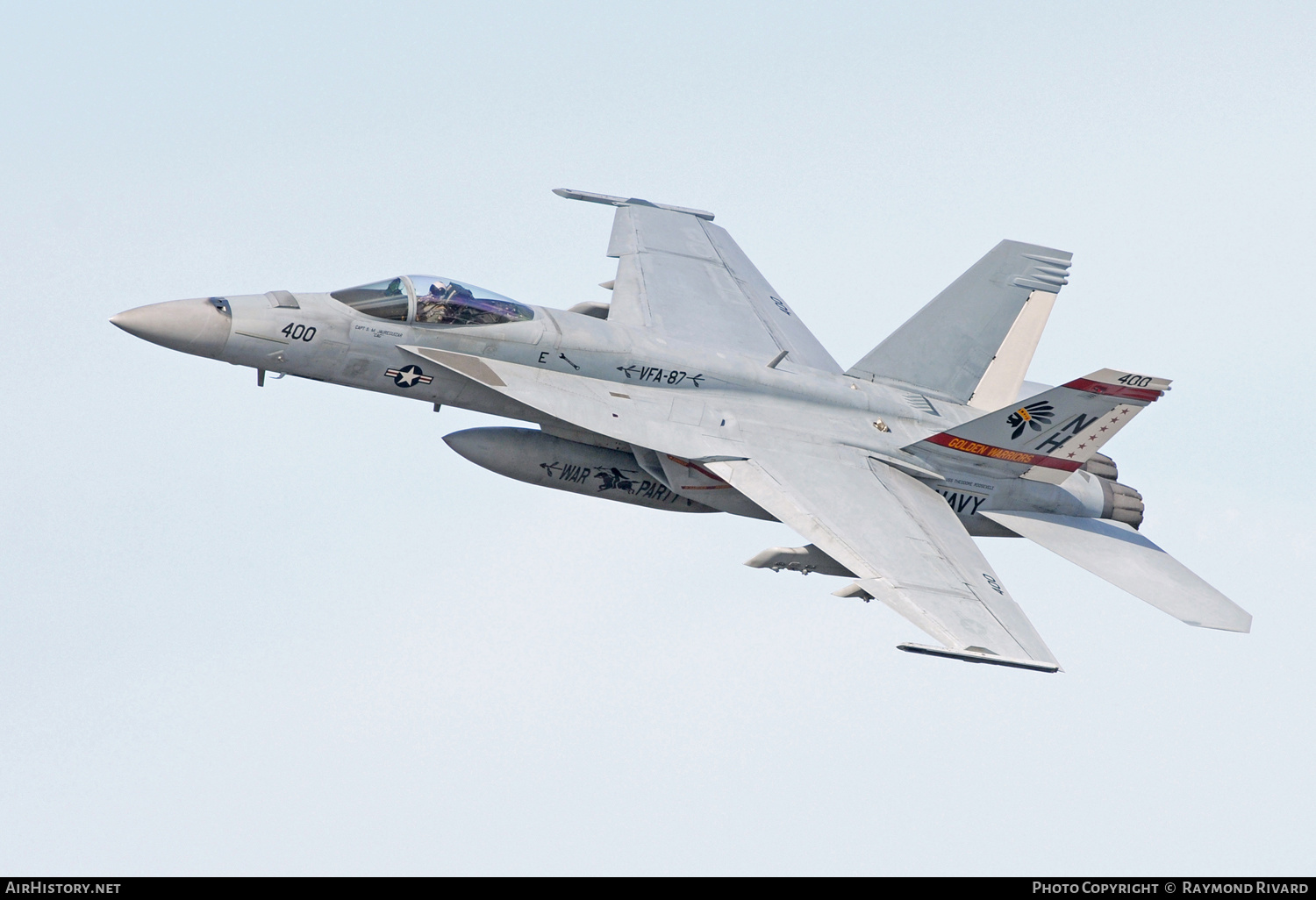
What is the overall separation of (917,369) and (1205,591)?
5156 mm

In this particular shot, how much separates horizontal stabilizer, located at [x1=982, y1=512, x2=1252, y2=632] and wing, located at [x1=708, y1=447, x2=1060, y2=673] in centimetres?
156

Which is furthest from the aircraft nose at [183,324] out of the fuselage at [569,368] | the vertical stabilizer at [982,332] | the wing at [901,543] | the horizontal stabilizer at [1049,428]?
the horizontal stabilizer at [1049,428]

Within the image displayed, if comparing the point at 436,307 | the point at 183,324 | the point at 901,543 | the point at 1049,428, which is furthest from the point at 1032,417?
the point at 183,324

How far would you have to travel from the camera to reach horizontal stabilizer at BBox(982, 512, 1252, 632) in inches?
780

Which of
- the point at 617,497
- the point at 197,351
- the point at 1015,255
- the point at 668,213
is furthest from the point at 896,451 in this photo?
the point at 197,351

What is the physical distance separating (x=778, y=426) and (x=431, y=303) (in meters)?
4.89

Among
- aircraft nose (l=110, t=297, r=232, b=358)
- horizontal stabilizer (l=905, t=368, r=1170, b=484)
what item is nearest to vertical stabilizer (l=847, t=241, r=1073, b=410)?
horizontal stabilizer (l=905, t=368, r=1170, b=484)

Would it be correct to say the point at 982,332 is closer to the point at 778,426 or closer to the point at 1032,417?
the point at 1032,417

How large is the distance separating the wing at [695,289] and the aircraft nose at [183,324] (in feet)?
18.1

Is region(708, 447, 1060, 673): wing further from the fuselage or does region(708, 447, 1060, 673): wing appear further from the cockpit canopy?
the cockpit canopy

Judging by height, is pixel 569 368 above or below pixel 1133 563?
above

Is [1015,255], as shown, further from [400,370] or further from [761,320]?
[400,370]

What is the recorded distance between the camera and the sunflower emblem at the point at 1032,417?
2039 centimetres

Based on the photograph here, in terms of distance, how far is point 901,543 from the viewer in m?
18.9
